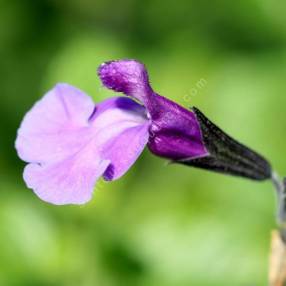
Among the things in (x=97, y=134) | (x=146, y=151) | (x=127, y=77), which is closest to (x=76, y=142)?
(x=97, y=134)

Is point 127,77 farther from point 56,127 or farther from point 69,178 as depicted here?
point 69,178

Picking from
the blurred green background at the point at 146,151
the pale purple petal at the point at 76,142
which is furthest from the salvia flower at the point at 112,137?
the blurred green background at the point at 146,151

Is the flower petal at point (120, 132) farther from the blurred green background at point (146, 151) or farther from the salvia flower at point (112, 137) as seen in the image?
the blurred green background at point (146, 151)

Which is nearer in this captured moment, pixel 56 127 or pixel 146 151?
pixel 56 127

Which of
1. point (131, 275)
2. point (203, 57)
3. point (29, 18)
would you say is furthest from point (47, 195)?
point (29, 18)

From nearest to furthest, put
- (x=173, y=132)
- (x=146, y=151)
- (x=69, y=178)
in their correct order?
(x=69, y=178), (x=173, y=132), (x=146, y=151)

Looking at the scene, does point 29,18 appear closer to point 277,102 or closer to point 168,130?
point 277,102

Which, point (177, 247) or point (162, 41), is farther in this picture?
point (162, 41)

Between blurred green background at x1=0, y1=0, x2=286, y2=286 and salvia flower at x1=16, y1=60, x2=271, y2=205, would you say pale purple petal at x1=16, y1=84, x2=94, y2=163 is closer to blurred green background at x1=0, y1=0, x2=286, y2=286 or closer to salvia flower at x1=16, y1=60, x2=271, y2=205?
salvia flower at x1=16, y1=60, x2=271, y2=205
